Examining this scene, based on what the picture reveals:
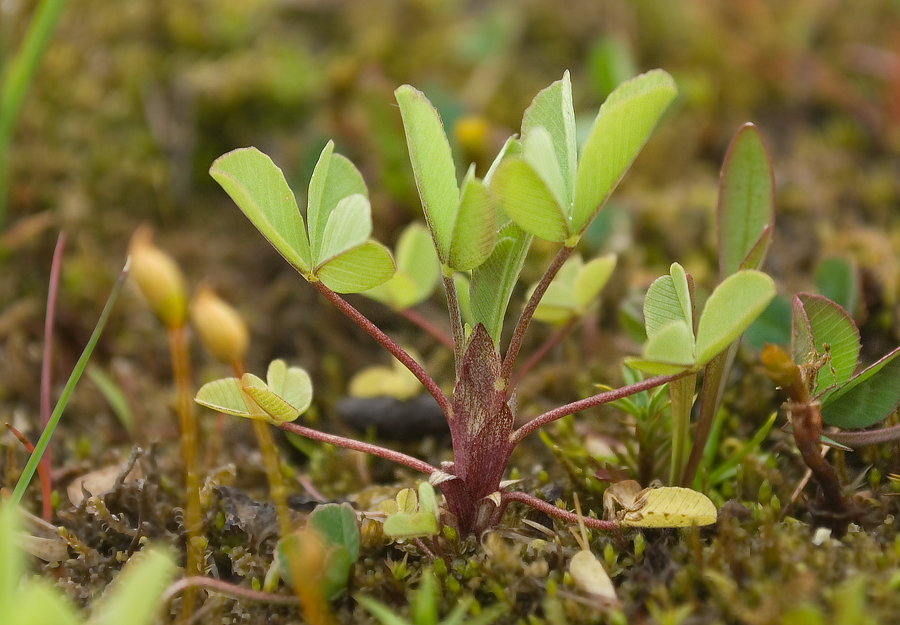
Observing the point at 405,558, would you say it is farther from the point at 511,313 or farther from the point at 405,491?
the point at 511,313

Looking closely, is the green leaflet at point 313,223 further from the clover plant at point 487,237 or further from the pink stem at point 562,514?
the pink stem at point 562,514

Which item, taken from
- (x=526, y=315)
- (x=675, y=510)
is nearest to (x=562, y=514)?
(x=675, y=510)

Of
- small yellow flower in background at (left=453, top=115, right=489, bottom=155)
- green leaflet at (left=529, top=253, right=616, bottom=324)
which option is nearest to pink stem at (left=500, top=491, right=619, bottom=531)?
green leaflet at (left=529, top=253, right=616, bottom=324)

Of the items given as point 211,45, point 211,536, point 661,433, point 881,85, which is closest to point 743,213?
point 661,433

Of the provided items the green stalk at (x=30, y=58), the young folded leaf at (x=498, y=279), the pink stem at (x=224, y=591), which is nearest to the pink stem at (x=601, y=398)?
the young folded leaf at (x=498, y=279)

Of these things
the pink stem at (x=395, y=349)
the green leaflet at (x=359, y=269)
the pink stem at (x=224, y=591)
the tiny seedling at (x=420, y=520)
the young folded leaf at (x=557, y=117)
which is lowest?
the pink stem at (x=224, y=591)

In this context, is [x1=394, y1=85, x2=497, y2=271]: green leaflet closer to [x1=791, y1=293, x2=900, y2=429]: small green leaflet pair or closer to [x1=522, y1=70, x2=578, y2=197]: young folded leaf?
[x1=522, y1=70, x2=578, y2=197]: young folded leaf
